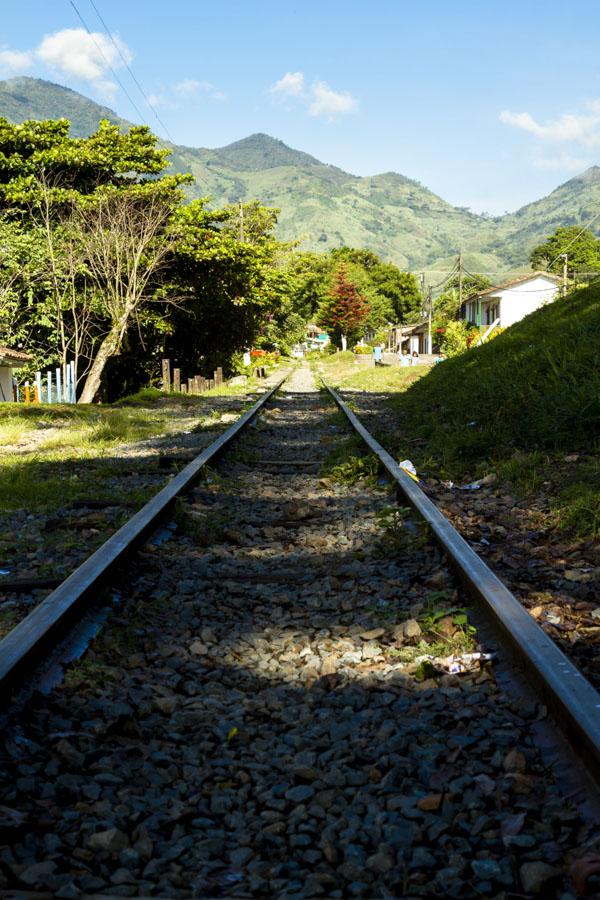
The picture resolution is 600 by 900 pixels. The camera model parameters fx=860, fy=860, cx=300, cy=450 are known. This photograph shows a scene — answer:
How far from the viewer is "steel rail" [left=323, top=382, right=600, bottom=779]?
6.63 feet

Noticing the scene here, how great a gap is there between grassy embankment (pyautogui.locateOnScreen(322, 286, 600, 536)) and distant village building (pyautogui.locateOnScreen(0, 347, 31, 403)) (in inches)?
593

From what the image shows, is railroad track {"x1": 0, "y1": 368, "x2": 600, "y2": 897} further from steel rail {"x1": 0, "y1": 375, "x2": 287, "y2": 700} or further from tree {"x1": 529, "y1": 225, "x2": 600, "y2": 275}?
tree {"x1": 529, "y1": 225, "x2": 600, "y2": 275}

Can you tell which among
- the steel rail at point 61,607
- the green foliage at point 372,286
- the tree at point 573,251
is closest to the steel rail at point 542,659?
the steel rail at point 61,607

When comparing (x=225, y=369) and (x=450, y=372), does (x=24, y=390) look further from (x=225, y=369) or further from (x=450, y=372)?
Result: (x=450, y=372)

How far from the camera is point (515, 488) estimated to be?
6270mm

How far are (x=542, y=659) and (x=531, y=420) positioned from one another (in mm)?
Answer: 5720

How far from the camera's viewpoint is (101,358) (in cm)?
2570

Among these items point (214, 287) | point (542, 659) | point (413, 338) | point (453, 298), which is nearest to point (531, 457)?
point (542, 659)

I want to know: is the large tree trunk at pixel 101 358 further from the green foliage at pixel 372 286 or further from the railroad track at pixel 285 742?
the green foliage at pixel 372 286

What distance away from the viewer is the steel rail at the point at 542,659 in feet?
6.63

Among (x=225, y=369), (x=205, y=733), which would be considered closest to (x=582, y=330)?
(x=205, y=733)

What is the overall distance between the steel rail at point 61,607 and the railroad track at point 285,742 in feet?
0.04

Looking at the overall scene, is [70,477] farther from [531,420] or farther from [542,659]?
[542,659]

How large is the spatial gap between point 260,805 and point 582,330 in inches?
377
